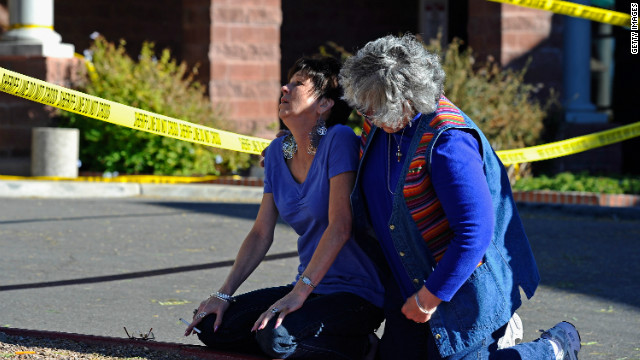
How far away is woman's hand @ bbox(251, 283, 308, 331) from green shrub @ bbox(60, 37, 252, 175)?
7.65m

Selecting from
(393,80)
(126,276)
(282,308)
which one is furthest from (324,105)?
(126,276)

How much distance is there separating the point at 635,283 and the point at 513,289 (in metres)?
2.99

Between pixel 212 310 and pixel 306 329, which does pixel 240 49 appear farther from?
pixel 306 329

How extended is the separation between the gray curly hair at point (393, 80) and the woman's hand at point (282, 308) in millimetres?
718

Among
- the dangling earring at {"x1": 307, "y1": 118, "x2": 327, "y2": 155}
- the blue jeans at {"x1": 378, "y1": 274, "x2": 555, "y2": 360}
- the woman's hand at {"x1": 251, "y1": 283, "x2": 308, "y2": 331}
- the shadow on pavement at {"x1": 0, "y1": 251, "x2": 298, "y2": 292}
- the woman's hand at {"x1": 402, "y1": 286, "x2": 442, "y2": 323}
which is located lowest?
the shadow on pavement at {"x1": 0, "y1": 251, "x2": 298, "y2": 292}

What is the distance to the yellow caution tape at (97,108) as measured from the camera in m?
4.61

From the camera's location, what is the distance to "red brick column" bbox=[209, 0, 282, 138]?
12.8 meters

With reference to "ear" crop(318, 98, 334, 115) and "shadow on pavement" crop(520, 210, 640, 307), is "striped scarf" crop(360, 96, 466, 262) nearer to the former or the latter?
"ear" crop(318, 98, 334, 115)

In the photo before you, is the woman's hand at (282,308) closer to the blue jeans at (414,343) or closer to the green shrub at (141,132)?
the blue jeans at (414,343)

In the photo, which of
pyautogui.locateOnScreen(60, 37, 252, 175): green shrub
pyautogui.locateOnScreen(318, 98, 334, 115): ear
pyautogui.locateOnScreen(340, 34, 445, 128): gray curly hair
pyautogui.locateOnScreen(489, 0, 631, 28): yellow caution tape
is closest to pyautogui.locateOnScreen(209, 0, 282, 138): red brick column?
pyautogui.locateOnScreen(60, 37, 252, 175): green shrub

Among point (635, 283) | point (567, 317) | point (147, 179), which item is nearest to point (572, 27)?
point (147, 179)

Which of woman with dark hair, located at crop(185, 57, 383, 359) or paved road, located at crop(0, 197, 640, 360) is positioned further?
paved road, located at crop(0, 197, 640, 360)

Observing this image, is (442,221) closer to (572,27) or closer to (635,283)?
(635,283)

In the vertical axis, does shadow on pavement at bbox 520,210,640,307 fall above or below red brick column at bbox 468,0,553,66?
below
